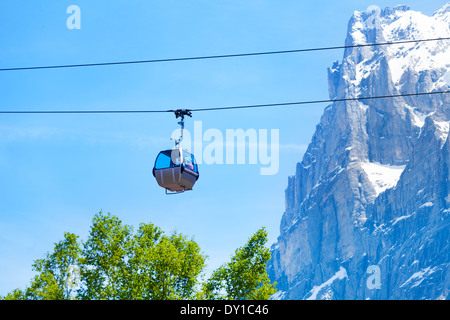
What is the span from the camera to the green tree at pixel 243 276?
54.4 m

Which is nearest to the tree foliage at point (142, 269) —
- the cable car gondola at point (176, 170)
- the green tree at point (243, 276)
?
the green tree at point (243, 276)

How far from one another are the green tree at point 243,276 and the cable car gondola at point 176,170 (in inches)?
970

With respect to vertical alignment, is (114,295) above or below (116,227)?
below

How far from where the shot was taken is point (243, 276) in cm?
5459

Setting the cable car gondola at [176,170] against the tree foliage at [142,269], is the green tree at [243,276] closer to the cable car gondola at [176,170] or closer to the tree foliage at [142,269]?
the tree foliage at [142,269]

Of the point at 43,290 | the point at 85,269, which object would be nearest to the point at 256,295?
the point at 85,269

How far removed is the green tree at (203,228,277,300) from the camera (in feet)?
178

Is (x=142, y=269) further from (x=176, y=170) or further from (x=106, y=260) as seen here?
(x=176, y=170)

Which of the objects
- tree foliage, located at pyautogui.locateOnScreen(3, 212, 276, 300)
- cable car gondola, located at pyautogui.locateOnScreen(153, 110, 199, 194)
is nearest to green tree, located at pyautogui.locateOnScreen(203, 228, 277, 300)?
tree foliage, located at pyautogui.locateOnScreen(3, 212, 276, 300)

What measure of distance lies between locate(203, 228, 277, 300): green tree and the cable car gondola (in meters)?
24.6

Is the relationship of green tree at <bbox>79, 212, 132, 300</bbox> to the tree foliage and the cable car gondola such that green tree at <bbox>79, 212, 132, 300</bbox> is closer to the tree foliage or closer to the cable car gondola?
the tree foliage
